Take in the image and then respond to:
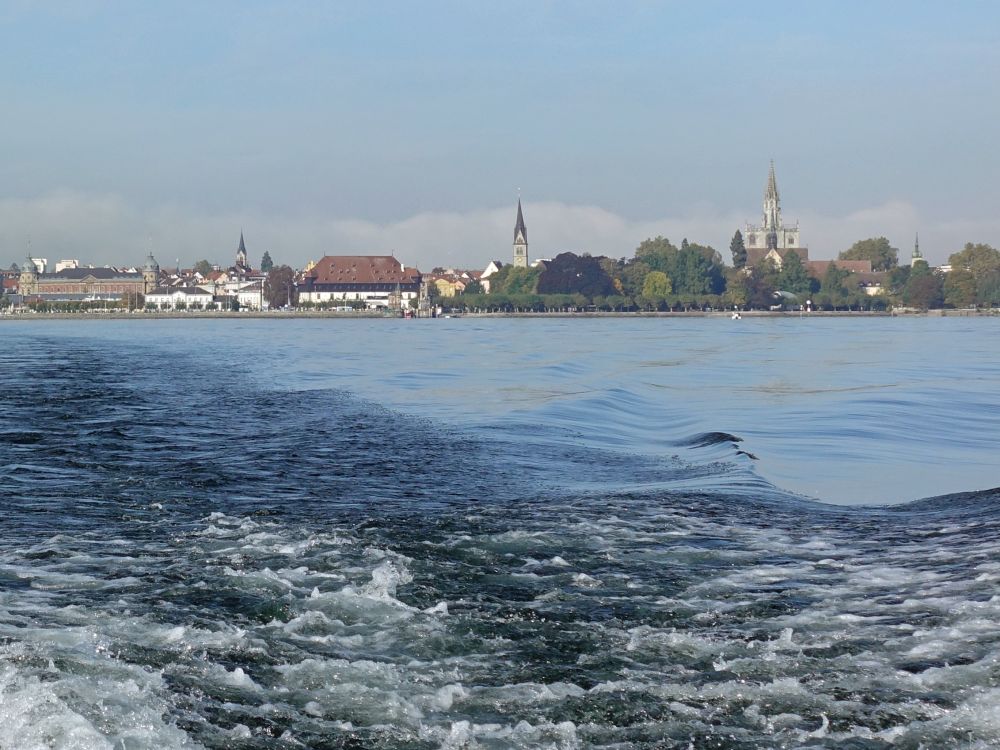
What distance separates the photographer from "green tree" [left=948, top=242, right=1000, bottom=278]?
166m

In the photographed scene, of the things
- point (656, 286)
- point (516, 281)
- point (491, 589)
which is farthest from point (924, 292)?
point (491, 589)

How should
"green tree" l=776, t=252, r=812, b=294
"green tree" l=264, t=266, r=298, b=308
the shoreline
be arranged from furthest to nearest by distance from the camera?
1. "green tree" l=264, t=266, r=298, b=308
2. "green tree" l=776, t=252, r=812, b=294
3. the shoreline

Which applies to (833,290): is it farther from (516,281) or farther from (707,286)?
(516,281)

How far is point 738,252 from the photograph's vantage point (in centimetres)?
19075

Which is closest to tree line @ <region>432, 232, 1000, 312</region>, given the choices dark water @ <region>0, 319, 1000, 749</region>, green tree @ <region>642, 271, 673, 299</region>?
green tree @ <region>642, 271, 673, 299</region>

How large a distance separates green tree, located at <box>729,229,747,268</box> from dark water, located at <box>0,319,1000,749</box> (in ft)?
581

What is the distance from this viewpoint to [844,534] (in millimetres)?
9352

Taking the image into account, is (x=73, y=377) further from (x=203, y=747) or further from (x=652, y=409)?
(x=203, y=747)

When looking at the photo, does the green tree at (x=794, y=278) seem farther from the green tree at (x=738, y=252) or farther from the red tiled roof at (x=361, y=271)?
the red tiled roof at (x=361, y=271)

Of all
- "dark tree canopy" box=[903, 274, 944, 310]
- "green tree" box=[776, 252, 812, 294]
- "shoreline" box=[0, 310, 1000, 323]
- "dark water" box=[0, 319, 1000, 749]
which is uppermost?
"green tree" box=[776, 252, 812, 294]

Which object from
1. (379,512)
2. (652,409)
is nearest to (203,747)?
(379,512)

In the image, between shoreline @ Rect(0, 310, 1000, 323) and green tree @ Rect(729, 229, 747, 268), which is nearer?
shoreline @ Rect(0, 310, 1000, 323)

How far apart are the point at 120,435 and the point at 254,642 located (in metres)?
10.9

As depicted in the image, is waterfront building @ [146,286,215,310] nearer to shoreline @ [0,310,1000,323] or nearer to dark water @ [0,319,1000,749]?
shoreline @ [0,310,1000,323]
